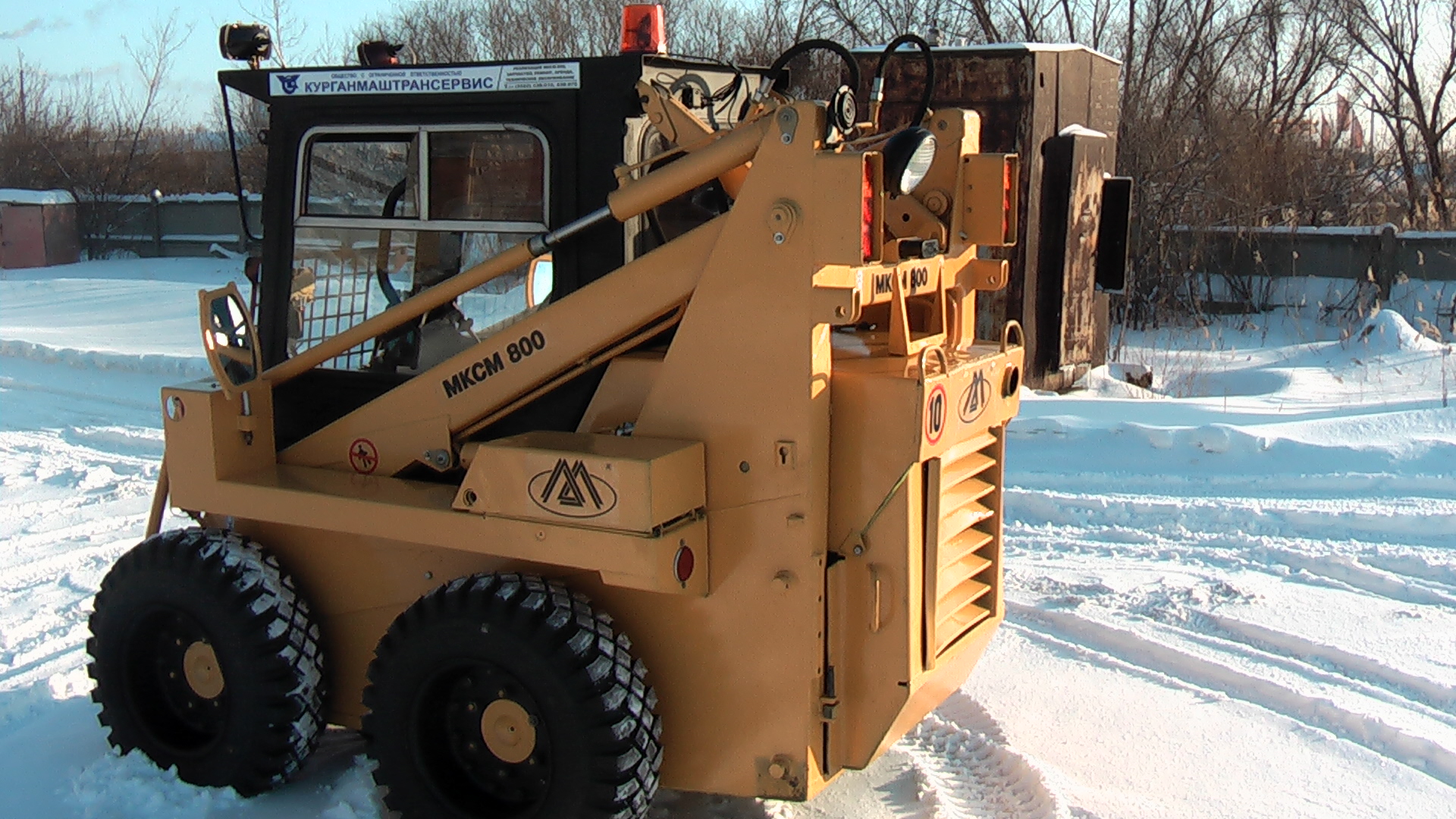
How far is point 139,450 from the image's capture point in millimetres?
8320

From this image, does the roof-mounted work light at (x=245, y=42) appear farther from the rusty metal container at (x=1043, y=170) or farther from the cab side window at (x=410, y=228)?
the rusty metal container at (x=1043, y=170)

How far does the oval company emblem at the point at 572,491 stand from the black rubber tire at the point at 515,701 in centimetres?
25

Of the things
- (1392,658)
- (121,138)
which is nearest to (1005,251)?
(1392,658)

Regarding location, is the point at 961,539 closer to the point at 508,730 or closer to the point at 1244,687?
the point at 508,730

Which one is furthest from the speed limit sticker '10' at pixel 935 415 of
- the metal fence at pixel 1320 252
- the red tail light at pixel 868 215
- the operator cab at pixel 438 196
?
the metal fence at pixel 1320 252

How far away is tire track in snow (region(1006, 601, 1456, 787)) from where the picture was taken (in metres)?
4.06

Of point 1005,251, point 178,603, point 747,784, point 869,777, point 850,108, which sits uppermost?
point 850,108

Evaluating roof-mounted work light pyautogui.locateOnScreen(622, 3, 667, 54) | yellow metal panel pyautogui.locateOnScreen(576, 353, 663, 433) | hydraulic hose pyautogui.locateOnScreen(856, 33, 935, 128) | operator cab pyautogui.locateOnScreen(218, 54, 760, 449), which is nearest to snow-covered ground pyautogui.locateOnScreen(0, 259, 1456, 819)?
yellow metal panel pyautogui.locateOnScreen(576, 353, 663, 433)

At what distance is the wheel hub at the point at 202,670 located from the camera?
3.79 metres

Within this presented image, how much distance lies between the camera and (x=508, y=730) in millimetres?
3359

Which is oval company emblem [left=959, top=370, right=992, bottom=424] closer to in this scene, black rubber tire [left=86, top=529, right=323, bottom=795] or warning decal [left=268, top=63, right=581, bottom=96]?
warning decal [left=268, top=63, right=581, bottom=96]

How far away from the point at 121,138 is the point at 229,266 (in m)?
8.96

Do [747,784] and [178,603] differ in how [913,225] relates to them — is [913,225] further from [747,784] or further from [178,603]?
[178,603]

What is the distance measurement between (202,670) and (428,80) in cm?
188
